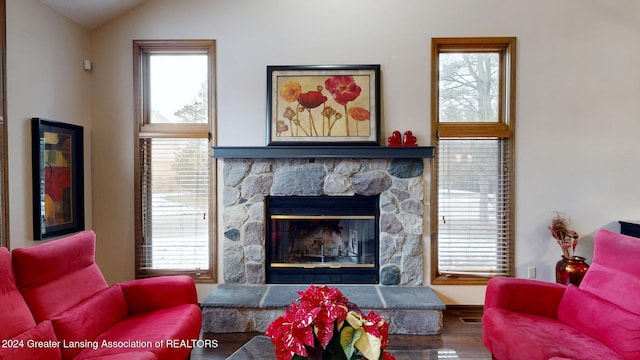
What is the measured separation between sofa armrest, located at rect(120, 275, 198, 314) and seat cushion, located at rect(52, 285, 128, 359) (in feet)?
0.18

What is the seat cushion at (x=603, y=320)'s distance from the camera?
1.68 meters

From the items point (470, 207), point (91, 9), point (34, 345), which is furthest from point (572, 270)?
point (91, 9)

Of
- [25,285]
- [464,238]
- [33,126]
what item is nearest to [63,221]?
[33,126]

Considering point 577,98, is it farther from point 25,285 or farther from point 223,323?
point 25,285

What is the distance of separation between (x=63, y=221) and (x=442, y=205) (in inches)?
145

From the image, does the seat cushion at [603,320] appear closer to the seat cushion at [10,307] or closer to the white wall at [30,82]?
the seat cushion at [10,307]

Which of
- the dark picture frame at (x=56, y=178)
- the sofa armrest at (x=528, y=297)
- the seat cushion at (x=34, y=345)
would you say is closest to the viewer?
the seat cushion at (x=34, y=345)

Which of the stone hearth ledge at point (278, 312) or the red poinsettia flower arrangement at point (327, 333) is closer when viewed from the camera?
the red poinsettia flower arrangement at point (327, 333)

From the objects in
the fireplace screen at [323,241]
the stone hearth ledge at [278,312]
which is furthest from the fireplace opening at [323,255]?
the stone hearth ledge at [278,312]

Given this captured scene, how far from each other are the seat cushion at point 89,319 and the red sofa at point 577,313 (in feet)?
8.05

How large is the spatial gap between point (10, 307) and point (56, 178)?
1.58 m

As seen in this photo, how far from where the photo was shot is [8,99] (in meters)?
2.35

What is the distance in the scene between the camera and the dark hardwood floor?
95.6 inches

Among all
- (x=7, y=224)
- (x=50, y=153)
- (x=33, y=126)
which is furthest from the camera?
(x=50, y=153)
